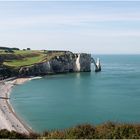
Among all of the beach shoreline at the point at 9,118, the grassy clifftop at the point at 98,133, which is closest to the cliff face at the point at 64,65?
the beach shoreline at the point at 9,118

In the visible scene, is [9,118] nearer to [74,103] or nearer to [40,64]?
[74,103]

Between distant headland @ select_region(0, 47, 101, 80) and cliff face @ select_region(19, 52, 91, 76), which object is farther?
cliff face @ select_region(19, 52, 91, 76)

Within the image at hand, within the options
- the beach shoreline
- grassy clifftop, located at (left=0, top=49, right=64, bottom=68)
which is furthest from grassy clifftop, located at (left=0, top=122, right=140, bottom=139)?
grassy clifftop, located at (left=0, top=49, right=64, bottom=68)

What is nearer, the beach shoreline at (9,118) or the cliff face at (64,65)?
the beach shoreline at (9,118)

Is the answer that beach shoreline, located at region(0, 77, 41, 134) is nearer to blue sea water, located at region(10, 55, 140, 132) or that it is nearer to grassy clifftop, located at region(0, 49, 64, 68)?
blue sea water, located at region(10, 55, 140, 132)

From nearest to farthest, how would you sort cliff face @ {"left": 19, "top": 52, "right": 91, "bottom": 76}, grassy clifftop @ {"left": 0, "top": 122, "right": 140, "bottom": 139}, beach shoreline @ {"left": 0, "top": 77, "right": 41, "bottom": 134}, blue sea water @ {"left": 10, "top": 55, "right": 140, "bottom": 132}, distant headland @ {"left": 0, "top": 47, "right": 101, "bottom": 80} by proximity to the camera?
grassy clifftop @ {"left": 0, "top": 122, "right": 140, "bottom": 139}
beach shoreline @ {"left": 0, "top": 77, "right": 41, "bottom": 134}
blue sea water @ {"left": 10, "top": 55, "right": 140, "bottom": 132}
distant headland @ {"left": 0, "top": 47, "right": 101, "bottom": 80}
cliff face @ {"left": 19, "top": 52, "right": 91, "bottom": 76}

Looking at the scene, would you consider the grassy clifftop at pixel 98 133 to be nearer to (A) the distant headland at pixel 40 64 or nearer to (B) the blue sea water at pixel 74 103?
(B) the blue sea water at pixel 74 103

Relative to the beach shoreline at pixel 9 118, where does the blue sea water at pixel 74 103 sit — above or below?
below
